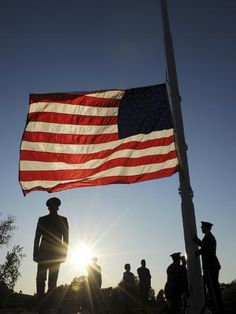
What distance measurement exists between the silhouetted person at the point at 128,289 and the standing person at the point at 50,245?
815cm

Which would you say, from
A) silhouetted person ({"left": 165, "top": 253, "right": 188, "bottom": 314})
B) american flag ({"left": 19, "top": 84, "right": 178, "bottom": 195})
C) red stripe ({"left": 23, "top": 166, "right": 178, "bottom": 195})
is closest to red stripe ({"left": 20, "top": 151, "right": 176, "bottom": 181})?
american flag ({"left": 19, "top": 84, "right": 178, "bottom": 195})

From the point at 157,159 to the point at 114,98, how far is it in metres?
1.77

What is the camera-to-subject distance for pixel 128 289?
15.0 m

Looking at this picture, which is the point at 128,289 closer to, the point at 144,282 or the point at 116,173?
the point at 144,282

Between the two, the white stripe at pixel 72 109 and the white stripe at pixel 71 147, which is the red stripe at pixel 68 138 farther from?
the white stripe at pixel 72 109

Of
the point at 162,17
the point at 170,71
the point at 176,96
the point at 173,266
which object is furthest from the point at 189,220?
the point at 162,17

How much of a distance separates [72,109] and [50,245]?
355 centimetres

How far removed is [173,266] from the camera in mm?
9117

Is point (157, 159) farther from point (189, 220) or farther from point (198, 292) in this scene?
point (198, 292)

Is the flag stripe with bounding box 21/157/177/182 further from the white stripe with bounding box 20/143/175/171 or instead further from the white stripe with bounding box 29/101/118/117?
the white stripe with bounding box 29/101/118/117

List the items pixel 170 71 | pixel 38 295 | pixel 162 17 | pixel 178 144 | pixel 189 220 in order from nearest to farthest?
1. pixel 38 295
2. pixel 189 220
3. pixel 178 144
4. pixel 170 71
5. pixel 162 17

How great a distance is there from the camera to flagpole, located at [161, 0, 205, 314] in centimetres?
705

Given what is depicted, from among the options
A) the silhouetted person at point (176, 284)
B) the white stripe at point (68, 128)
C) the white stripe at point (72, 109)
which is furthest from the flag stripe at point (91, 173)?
the silhouetted person at point (176, 284)

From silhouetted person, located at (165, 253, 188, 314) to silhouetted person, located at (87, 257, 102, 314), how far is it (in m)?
2.91
